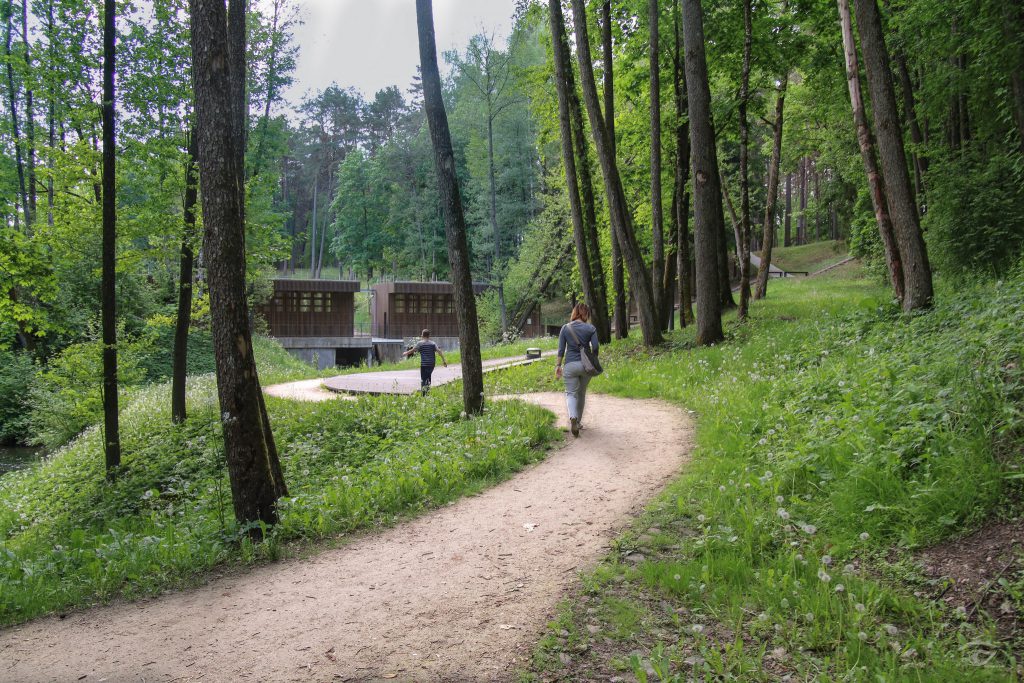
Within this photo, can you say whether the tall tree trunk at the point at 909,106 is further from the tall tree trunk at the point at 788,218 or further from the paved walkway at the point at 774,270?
the tall tree trunk at the point at 788,218

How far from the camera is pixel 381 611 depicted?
4.56 meters

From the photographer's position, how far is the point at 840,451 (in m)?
5.32

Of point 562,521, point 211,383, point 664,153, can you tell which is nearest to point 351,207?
point 211,383

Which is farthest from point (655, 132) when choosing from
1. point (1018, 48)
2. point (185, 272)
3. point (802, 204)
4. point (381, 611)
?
point (802, 204)

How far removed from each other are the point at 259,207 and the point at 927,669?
1244 inches

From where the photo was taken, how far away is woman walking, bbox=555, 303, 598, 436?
912cm

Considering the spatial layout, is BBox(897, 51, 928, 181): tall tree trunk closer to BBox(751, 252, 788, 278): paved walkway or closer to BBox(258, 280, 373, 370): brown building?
BBox(751, 252, 788, 278): paved walkway

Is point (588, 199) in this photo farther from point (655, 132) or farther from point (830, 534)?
point (830, 534)

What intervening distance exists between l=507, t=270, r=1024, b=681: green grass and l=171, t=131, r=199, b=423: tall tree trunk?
1166 centimetres

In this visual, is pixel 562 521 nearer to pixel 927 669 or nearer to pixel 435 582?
pixel 435 582

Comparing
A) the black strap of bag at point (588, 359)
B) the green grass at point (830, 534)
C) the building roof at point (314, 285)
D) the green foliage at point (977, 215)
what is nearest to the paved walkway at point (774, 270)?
the building roof at point (314, 285)

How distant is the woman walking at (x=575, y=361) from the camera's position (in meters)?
9.12

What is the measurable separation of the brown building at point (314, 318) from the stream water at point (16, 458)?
19.0 metres

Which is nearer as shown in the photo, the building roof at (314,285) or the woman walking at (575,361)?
the woman walking at (575,361)
